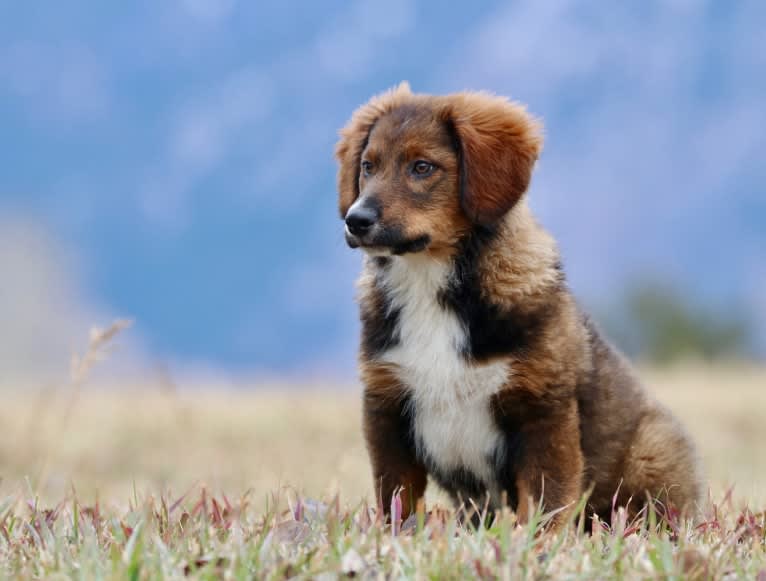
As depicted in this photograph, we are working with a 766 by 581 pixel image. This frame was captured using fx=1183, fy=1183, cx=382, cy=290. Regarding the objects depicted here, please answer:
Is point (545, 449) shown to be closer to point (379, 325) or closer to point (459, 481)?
point (459, 481)

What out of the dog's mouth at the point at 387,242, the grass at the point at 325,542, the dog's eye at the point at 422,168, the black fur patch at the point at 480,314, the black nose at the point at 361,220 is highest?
the dog's eye at the point at 422,168

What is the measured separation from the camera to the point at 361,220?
4.57m

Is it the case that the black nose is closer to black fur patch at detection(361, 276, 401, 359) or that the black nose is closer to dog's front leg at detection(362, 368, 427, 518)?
black fur patch at detection(361, 276, 401, 359)

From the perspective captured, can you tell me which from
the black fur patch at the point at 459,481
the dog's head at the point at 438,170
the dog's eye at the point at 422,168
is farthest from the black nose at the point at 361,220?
the black fur patch at the point at 459,481

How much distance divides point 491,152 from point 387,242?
60cm

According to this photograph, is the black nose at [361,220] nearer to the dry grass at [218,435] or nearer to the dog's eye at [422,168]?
the dog's eye at [422,168]

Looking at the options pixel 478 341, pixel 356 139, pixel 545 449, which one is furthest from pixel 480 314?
pixel 356 139

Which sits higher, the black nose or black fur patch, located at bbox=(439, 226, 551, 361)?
the black nose

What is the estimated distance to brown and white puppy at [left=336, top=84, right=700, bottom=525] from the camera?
455 centimetres

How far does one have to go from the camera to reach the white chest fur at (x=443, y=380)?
15.0 ft

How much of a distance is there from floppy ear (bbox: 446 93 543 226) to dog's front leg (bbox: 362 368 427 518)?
754mm

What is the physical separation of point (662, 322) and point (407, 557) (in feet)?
113

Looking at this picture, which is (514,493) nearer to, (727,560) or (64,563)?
(727,560)

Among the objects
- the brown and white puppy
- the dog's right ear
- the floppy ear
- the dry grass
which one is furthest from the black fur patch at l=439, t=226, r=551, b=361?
the dry grass
